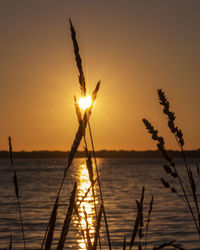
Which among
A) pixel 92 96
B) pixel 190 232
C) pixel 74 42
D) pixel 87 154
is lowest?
pixel 190 232

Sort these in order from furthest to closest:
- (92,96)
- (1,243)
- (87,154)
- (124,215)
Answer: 1. (124,215)
2. (1,243)
3. (87,154)
4. (92,96)

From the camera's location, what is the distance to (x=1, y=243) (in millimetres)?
17766

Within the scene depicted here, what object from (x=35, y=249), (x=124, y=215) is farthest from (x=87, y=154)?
(x=124, y=215)

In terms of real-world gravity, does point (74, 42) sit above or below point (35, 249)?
above

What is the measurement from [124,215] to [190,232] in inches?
287

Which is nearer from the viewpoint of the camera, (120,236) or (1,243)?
(1,243)

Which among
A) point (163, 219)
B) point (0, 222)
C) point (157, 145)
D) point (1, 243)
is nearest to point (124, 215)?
point (163, 219)

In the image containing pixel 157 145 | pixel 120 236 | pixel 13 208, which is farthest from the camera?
pixel 13 208

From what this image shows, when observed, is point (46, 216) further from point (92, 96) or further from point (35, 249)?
point (92, 96)

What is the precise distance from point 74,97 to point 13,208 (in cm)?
3220

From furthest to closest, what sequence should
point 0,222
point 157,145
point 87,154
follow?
point 0,222 < point 157,145 < point 87,154

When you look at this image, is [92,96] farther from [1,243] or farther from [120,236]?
[120,236]

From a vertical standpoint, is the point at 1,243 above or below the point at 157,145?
below

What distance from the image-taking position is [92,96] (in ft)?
5.24
